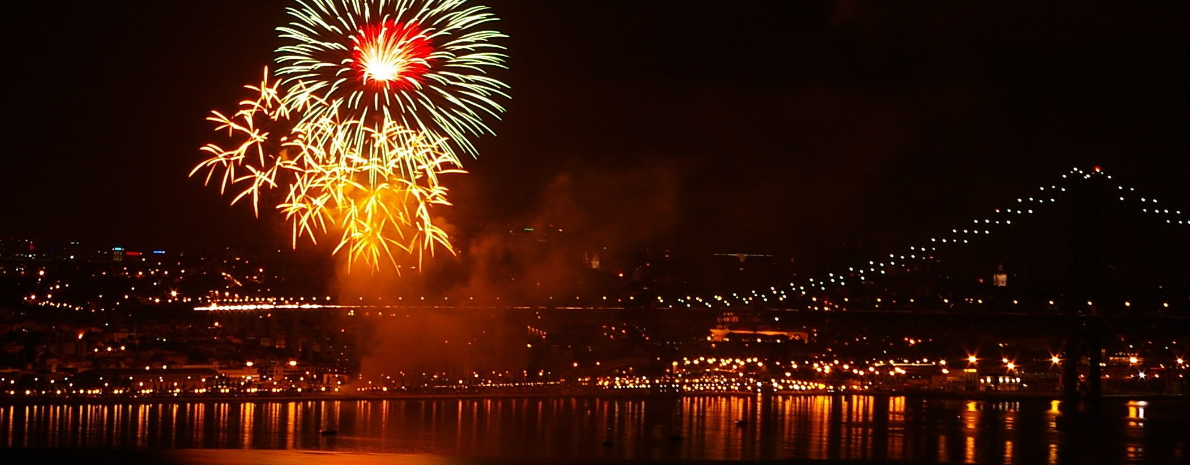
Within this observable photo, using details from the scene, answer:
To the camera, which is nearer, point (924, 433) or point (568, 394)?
point (924, 433)

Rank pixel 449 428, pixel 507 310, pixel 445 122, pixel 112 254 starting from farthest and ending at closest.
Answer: pixel 112 254 < pixel 507 310 < pixel 449 428 < pixel 445 122

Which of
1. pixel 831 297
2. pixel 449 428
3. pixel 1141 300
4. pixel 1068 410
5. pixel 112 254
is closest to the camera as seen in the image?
pixel 449 428

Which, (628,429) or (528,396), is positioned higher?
(628,429)

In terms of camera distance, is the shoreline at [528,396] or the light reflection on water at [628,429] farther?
the shoreline at [528,396]

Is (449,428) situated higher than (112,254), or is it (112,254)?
(112,254)

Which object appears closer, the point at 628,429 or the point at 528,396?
the point at 628,429

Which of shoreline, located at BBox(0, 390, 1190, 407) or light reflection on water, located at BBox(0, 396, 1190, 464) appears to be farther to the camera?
shoreline, located at BBox(0, 390, 1190, 407)

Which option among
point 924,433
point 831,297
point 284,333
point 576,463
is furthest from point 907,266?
point 576,463

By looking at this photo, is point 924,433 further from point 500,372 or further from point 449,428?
point 500,372
